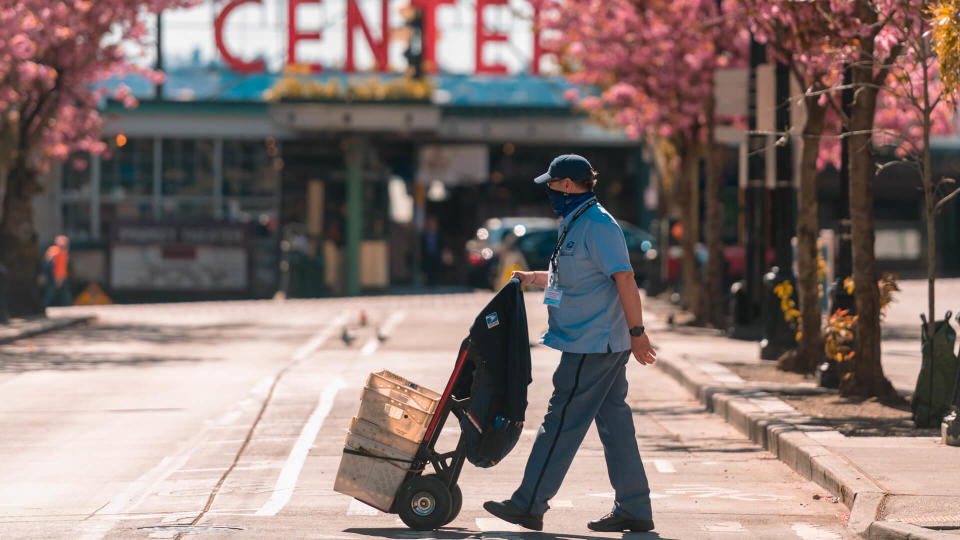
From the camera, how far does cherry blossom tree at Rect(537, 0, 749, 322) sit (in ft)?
77.8

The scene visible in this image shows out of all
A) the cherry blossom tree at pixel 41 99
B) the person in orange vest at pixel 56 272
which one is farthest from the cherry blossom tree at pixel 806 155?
the person in orange vest at pixel 56 272

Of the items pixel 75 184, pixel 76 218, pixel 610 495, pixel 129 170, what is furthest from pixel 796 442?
pixel 75 184

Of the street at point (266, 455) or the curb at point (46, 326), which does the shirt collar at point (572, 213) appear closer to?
the street at point (266, 455)

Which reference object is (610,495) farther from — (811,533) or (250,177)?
(250,177)

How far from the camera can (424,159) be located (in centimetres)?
4594

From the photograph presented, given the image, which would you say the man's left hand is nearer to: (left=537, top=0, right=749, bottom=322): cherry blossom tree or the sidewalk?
the sidewalk

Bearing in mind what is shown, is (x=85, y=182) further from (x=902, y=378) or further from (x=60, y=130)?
(x=902, y=378)

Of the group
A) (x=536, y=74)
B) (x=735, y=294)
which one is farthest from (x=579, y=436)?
(x=536, y=74)

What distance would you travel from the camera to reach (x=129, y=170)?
4409 centimetres

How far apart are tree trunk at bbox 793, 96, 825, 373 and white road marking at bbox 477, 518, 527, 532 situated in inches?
313

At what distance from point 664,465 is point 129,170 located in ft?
116

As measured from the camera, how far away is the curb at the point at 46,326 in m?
22.5

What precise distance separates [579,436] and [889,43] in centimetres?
614

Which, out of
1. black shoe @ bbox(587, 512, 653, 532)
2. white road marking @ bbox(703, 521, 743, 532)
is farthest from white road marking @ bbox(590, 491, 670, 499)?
black shoe @ bbox(587, 512, 653, 532)
